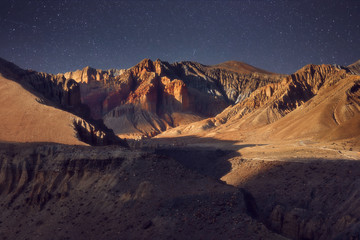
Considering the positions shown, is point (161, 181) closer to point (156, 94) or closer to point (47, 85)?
point (47, 85)

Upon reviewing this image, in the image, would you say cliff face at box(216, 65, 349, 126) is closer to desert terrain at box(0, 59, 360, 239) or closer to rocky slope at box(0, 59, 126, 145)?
desert terrain at box(0, 59, 360, 239)

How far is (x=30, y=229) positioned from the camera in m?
16.1

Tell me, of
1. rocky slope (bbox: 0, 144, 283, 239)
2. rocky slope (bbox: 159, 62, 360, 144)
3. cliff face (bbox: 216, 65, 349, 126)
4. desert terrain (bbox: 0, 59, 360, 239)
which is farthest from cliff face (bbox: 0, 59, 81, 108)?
cliff face (bbox: 216, 65, 349, 126)

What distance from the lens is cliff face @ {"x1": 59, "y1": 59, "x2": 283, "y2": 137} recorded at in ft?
335

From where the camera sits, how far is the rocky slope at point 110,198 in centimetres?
1378

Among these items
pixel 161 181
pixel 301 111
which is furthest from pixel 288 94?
pixel 161 181

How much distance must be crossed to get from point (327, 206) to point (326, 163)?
23.6 ft

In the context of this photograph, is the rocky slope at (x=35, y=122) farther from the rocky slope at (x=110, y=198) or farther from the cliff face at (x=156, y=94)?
the cliff face at (x=156, y=94)

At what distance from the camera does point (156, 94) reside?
115m

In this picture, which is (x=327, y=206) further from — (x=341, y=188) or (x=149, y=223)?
(x=149, y=223)

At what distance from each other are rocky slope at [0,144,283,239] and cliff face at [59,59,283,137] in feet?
224

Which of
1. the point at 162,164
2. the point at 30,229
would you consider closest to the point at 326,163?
the point at 162,164

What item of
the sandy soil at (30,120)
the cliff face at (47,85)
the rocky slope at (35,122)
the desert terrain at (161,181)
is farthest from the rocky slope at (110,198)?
the cliff face at (47,85)

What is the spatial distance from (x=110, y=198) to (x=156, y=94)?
99.2 m
